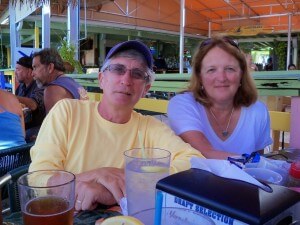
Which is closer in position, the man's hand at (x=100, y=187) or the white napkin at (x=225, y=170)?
the white napkin at (x=225, y=170)

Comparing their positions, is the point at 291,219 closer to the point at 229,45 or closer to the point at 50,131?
the point at 50,131

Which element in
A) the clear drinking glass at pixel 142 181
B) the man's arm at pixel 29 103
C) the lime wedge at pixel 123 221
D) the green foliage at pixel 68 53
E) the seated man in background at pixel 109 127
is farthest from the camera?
the green foliage at pixel 68 53

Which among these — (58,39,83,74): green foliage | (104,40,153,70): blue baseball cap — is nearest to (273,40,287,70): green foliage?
(58,39,83,74): green foliage

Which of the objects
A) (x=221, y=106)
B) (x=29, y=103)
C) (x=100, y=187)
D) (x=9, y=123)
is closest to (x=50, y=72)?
(x=29, y=103)

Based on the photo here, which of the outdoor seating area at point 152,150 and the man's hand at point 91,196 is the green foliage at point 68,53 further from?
the man's hand at point 91,196

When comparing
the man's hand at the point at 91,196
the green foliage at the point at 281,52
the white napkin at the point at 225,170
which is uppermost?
the green foliage at the point at 281,52

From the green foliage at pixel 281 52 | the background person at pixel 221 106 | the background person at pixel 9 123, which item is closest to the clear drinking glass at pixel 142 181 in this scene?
the background person at pixel 221 106

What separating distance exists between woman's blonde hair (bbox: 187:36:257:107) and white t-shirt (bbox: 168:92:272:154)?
0.17 feet

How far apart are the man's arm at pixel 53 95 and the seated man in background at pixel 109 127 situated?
196 cm

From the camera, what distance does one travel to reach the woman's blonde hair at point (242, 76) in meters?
2.09

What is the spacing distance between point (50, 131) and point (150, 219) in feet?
2.87

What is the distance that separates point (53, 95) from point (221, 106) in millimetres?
2021

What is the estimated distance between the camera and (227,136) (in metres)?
2.07

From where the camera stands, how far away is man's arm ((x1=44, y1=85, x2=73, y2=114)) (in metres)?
3.47
